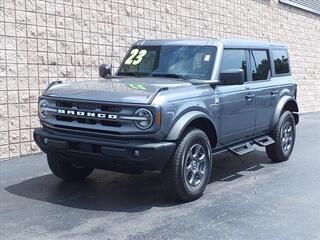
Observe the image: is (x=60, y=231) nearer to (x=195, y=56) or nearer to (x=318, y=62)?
(x=195, y=56)

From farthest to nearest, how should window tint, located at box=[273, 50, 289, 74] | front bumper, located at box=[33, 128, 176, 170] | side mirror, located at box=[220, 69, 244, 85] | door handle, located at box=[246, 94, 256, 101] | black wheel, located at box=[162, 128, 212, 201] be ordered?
window tint, located at box=[273, 50, 289, 74] → door handle, located at box=[246, 94, 256, 101] → side mirror, located at box=[220, 69, 244, 85] → black wheel, located at box=[162, 128, 212, 201] → front bumper, located at box=[33, 128, 176, 170]

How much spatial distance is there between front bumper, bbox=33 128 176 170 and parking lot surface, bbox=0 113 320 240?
50 centimetres

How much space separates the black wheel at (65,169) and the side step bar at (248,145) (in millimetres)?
2054

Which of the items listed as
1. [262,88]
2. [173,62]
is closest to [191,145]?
[173,62]

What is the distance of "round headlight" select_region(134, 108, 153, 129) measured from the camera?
5.35m

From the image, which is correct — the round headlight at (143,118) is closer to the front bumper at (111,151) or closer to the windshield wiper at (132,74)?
the front bumper at (111,151)

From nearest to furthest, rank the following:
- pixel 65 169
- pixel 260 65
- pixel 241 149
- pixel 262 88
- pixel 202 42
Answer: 1. pixel 65 169
2. pixel 202 42
3. pixel 241 149
4. pixel 262 88
5. pixel 260 65

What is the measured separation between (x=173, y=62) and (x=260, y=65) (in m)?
1.84

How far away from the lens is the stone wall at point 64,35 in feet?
26.7

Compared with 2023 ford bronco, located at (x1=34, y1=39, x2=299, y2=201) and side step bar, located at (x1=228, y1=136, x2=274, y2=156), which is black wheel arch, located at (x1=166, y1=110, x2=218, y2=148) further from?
side step bar, located at (x1=228, y1=136, x2=274, y2=156)

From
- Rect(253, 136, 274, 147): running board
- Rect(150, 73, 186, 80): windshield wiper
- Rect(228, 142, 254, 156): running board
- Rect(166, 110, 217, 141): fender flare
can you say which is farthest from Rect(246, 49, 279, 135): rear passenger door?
Rect(166, 110, 217, 141): fender flare

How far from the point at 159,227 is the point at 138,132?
1.05m

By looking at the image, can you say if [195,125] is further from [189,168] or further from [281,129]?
[281,129]

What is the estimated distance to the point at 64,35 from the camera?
902 centimetres
